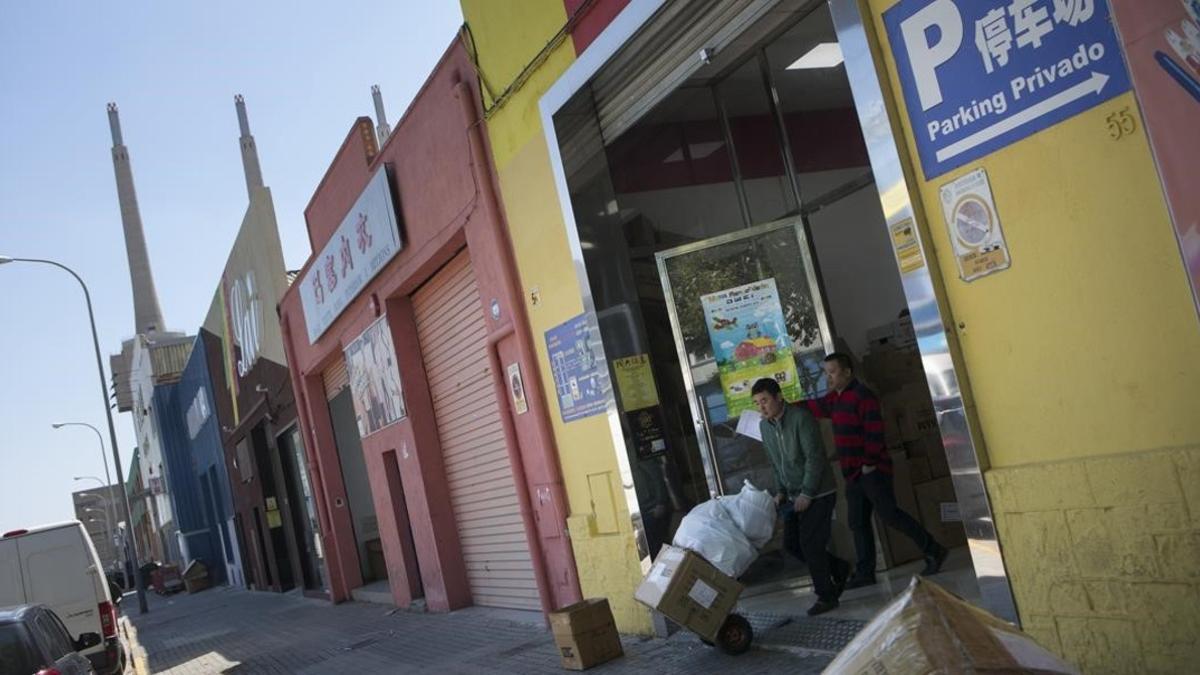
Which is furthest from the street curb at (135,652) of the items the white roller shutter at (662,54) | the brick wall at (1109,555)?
the brick wall at (1109,555)

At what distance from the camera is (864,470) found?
819cm

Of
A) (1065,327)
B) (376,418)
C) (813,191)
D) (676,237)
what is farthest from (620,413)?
(376,418)

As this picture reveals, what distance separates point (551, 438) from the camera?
10.5m

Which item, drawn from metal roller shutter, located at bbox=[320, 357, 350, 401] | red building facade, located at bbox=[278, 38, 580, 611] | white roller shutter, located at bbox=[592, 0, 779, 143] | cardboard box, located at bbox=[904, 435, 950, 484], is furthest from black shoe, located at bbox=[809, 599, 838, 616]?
metal roller shutter, located at bbox=[320, 357, 350, 401]

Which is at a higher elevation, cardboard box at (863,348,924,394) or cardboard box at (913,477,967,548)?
cardboard box at (863,348,924,394)

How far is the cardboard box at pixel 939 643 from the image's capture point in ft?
10.6

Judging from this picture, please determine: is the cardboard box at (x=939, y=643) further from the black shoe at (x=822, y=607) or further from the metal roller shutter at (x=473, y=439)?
the metal roller shutter at (x=473, y=439)

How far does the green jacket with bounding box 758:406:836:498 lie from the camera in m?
8.13

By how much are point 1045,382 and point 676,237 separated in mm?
5199

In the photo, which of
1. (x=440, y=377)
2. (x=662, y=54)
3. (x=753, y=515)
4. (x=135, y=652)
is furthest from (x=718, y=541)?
(x=135, y=652)

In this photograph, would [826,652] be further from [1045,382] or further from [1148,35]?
[1148,35]

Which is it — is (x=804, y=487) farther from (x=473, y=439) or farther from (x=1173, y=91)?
(x=473, y=439)

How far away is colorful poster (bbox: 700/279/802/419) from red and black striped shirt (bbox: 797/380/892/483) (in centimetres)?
109

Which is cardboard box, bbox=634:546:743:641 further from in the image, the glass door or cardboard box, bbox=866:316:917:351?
cardboard box, bbox=866:316:917:351
